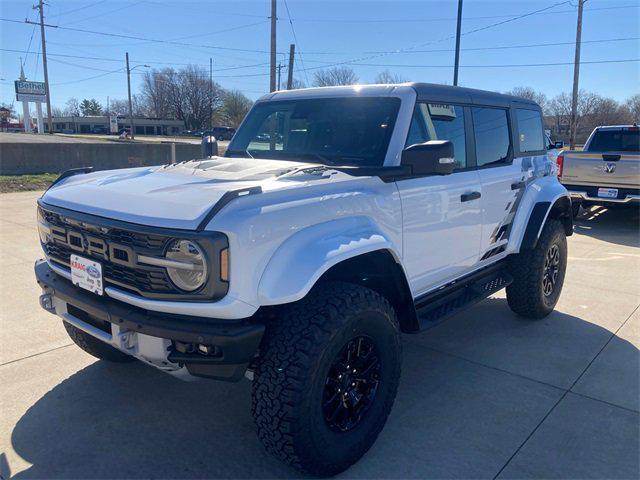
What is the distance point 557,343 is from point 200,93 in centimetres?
9173

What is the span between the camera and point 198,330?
2.24 m

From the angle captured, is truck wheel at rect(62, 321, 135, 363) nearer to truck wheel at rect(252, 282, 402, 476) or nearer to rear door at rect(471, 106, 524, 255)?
truck wheel at rect(252, 282, 402, 476)

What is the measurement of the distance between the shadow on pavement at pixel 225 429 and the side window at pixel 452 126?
62.0 inches

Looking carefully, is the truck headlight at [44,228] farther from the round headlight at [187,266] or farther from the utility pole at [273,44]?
the utility pole at [273,44]

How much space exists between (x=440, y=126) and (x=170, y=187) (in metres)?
1.93

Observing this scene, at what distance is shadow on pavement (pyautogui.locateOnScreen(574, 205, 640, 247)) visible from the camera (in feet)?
29.7

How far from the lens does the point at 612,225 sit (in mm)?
10391

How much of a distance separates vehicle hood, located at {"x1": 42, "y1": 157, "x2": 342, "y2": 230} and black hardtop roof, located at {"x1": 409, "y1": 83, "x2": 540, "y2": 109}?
0.98 m

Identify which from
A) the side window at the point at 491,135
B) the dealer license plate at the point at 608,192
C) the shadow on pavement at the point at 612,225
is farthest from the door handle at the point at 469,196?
the dealer license plate at the point at 608,192

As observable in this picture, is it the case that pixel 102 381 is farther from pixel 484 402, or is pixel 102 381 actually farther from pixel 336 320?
pixel 484 402

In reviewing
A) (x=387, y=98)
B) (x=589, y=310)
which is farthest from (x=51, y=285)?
(x=589, y=310)

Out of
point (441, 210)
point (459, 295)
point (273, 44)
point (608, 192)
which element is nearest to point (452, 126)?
point (441, 210)

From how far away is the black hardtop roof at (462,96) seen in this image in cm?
352

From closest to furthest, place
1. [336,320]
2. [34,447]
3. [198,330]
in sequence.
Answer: [198,330], [336,320], [34,447]
